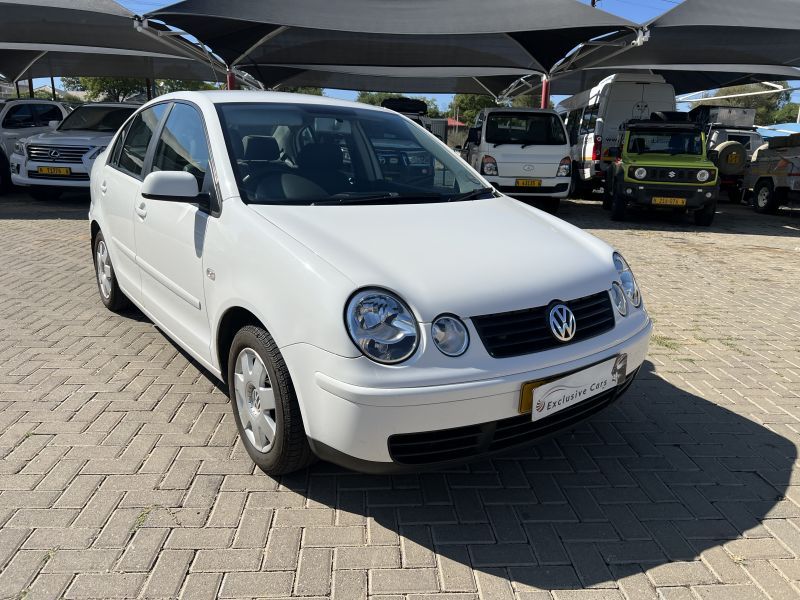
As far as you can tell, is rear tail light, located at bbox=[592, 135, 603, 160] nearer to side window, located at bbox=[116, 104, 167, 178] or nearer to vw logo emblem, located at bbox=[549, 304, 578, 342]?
side window, located at bbox=[116, 104, 167, 178]

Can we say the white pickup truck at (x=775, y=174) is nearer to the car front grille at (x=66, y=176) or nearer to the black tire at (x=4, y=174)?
the car front grille at (x=66, y=176)

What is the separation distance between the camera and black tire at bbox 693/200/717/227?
37.7ft

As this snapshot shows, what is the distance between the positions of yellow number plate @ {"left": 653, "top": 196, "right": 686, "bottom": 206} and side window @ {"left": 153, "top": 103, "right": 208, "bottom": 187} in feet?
30.8

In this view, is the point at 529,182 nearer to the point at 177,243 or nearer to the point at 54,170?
the point at 54,170

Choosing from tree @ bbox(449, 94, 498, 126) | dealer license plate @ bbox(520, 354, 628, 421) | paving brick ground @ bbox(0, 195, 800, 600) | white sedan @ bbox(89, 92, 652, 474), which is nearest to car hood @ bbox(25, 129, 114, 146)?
paving brick ground @ bbox(0, 195, 800, 600)

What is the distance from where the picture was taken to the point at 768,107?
2665 inches

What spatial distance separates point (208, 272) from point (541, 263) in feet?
5.04

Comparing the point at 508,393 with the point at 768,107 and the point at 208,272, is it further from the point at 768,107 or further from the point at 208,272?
the point at 768,107

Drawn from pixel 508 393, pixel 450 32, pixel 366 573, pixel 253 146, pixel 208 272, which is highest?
pixel 450 32

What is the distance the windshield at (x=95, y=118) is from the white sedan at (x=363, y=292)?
31.4 feet

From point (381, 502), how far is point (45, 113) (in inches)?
565

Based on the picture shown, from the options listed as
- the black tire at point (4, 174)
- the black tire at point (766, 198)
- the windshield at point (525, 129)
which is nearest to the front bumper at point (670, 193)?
the windshield at point (525, 129)

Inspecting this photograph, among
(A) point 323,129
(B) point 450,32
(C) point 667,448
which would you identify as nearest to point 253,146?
(A) point 323,129

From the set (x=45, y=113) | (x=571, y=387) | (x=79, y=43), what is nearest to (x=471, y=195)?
(x=571, y=387)
